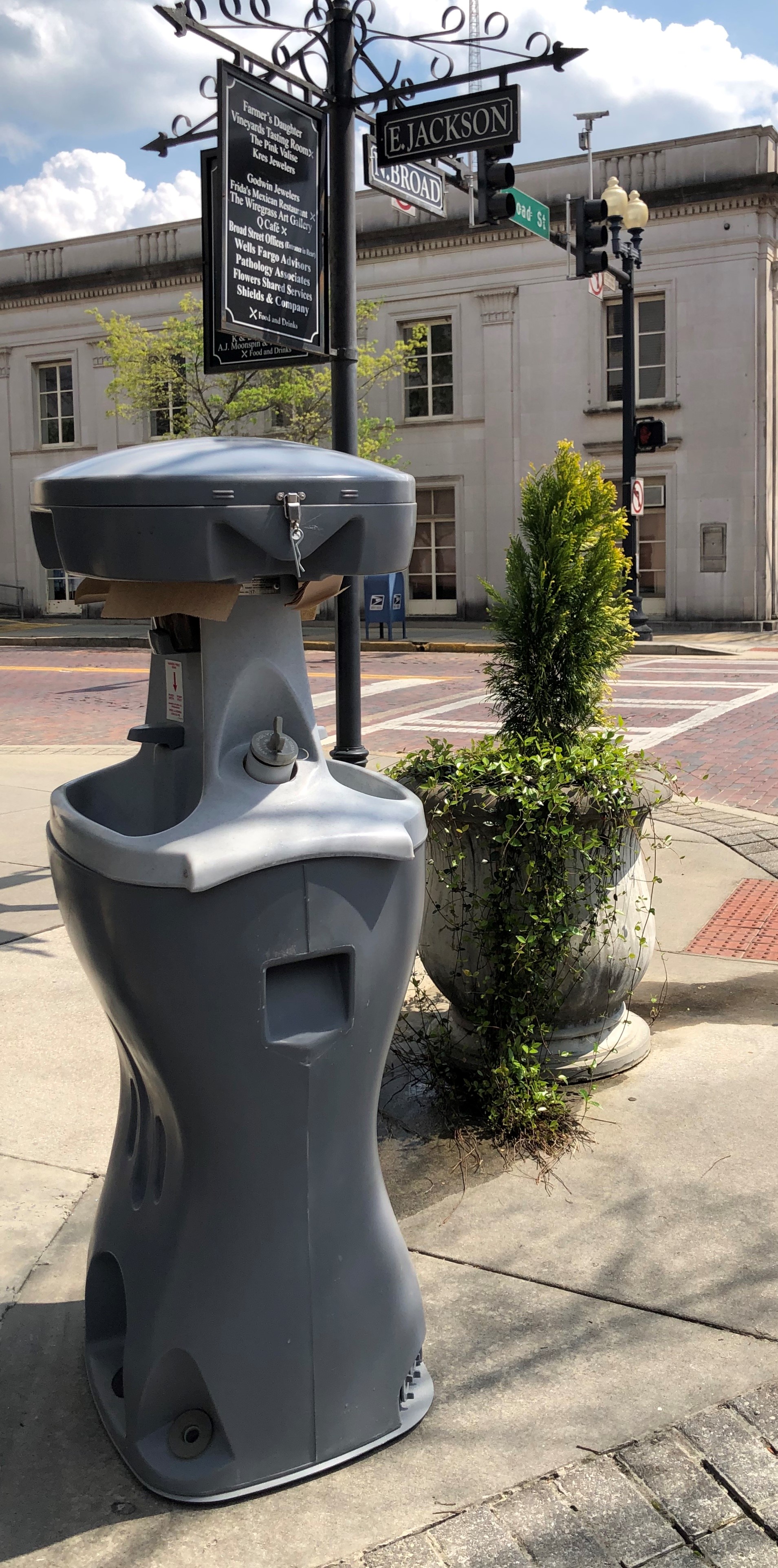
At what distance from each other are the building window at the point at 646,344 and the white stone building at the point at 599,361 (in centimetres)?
3

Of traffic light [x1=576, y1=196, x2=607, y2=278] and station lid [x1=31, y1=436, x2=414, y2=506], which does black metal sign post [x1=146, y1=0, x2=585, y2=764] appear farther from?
traffic light [x1=576, y1=196, x2=607, y2=278]

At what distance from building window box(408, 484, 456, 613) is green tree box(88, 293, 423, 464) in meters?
1.34

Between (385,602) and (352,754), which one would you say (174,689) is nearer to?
(352,754)

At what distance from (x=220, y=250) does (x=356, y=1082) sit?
3.11 m

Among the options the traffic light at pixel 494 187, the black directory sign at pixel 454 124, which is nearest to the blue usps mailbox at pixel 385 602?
the traffic light at pixel 494 187

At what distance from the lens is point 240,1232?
257cm

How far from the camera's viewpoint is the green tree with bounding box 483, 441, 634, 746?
428 centimetres

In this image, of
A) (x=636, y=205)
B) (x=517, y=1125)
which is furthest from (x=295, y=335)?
(x=636, y=205)

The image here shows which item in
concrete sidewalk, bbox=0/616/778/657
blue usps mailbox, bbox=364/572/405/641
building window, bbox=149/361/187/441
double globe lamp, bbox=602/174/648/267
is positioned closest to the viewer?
double globe lamp, bbox=602/174/648/267

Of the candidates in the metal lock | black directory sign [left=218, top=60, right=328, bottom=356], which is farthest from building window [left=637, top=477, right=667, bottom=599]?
the metal lock

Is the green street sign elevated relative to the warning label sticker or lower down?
elevated

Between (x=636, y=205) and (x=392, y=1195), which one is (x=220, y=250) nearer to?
(x=392, y=1195)

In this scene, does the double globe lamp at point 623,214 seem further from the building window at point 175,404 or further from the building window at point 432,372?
the building window at point 175,404

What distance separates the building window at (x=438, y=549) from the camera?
27.6 meters
